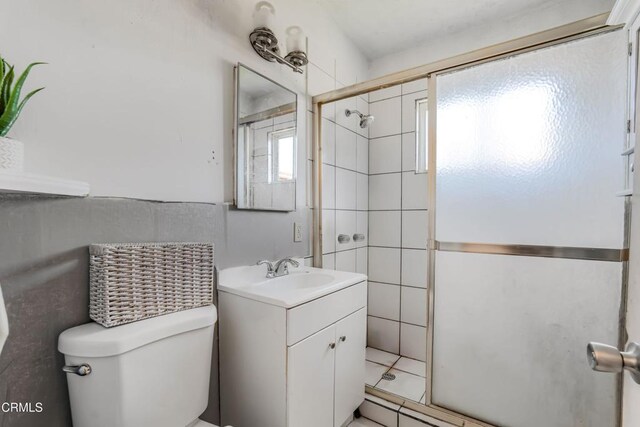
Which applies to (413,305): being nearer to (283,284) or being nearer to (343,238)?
(343,238)

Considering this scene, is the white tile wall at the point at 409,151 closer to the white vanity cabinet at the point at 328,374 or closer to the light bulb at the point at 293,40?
the light bulb at the point at 293,40

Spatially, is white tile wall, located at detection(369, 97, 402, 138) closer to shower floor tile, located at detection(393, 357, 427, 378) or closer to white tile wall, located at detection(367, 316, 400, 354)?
white tile wall, located at detection(367, 316, 400, 354)

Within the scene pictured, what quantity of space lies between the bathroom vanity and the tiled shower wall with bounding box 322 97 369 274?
610mm

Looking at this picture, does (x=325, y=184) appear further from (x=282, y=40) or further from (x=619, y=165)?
(x=619, y=165)

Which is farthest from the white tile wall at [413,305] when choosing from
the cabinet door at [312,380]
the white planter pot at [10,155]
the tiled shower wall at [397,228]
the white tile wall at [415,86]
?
the white planter pot at [10,155]

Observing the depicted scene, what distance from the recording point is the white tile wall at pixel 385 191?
2.22 meters

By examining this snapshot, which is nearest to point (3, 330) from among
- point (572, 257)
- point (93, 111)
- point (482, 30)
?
point (93, 111)

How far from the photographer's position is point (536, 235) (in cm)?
121

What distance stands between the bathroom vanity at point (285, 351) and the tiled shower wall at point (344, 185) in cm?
61

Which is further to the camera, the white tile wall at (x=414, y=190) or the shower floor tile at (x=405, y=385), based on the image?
the white tile wall at (x=414, y=190)

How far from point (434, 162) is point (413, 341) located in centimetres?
139

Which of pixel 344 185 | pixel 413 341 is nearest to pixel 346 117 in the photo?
pixel 344 185

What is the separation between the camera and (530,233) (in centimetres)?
122

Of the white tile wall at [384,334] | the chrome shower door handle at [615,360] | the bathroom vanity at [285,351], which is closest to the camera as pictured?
the chrome shower door handle at [615,360]
